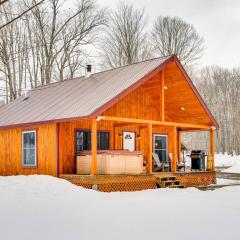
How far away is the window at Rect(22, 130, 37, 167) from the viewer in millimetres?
20047

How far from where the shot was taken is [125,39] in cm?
4100

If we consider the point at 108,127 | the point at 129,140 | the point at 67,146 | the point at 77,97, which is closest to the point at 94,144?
the point at 67,146

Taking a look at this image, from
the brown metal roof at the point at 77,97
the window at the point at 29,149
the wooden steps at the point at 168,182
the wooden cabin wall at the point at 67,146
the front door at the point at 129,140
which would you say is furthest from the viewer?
the front door at the point at 129,140

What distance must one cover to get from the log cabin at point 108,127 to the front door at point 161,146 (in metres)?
0.05

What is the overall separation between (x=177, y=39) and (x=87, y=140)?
81.1 ft

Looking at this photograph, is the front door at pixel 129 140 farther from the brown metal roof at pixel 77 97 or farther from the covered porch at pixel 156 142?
the brown metal roof at pixel 77 97

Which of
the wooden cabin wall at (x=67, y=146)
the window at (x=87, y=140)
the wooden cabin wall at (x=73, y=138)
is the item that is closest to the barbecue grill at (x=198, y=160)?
the wooden cabin wall at (x=73, y=138)

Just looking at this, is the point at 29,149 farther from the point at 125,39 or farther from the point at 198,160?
the point at 125,39

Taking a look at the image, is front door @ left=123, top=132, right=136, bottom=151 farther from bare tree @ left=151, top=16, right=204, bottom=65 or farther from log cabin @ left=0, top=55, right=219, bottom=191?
bare tree @ left=151, top=16, right=204, bottom=65

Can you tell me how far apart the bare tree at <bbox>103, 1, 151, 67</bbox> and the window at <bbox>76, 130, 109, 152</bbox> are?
65.7 ft

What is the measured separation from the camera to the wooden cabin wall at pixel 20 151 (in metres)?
19.0

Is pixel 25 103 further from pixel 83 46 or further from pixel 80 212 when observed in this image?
pixel 83 46

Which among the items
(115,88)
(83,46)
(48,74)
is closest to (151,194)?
(115,88)

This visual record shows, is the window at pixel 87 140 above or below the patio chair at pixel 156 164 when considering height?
above
